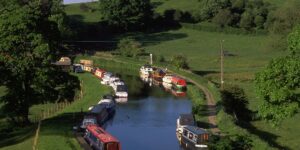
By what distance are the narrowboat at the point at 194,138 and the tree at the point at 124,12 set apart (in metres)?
106

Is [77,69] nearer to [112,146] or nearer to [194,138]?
[194,138]

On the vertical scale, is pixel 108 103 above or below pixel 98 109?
below

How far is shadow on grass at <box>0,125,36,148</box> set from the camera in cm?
5121

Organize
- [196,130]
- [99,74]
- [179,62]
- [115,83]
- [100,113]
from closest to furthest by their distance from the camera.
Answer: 1. [196,130]
2. [100,113]
3. [115,83]
4. [99,74]
5. [179,62]

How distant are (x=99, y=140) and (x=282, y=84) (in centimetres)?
1980

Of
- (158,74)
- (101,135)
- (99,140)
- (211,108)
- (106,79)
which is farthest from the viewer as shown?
(158,74)

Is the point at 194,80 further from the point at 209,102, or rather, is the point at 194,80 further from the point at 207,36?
the point at 207,36

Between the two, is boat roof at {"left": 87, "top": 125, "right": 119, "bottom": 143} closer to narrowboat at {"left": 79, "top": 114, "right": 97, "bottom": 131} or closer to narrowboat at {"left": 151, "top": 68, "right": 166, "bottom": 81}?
narrowboat at {"left": 79, "top": 114, "right": 97, "bottom": 131}

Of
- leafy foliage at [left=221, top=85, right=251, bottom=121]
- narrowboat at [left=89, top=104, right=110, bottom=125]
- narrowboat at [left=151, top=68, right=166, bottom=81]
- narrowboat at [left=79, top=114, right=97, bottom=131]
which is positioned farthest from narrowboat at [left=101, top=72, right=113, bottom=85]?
narrowboat at [left=79, top=114, right=97, bottom=131]

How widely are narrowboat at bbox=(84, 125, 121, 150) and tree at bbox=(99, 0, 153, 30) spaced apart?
351ft

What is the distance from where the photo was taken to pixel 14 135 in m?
53.9

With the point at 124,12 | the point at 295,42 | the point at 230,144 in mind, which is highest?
the point at 295,42

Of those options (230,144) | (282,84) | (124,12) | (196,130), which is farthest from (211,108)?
(124,12)

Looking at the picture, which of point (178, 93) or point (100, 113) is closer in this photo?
point (100, 113)
